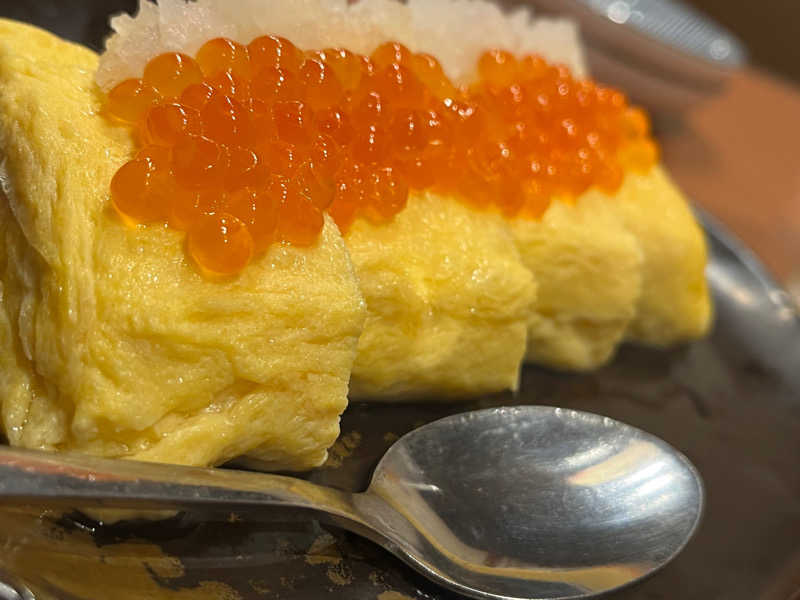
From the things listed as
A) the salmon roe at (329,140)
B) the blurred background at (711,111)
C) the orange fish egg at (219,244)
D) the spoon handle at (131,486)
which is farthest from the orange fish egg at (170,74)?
the blurred background at (711,111)

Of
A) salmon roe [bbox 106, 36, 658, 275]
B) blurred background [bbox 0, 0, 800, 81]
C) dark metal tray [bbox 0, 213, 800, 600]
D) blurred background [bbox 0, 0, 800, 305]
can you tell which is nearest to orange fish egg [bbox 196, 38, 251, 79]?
salmon roe [bbox 106, 36, 658, 275]

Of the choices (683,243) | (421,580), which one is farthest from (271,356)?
(683,243)

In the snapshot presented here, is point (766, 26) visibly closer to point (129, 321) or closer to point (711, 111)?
point (711, 111)

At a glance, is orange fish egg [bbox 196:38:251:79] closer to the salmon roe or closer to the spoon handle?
the salmon roe

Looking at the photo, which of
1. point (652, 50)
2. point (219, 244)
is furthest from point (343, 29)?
point (652, 50)

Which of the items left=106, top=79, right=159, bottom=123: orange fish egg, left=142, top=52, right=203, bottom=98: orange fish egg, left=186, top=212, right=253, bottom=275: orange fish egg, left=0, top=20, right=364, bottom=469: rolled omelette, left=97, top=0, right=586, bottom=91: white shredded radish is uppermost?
left=97, top=0, right=586, bottom=91: white shredded radish

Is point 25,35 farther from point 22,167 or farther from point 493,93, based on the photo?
point 493,93
